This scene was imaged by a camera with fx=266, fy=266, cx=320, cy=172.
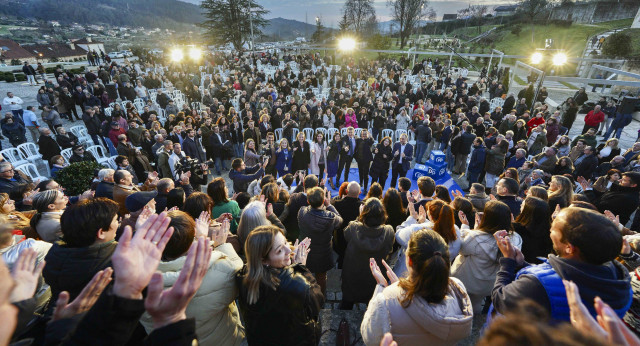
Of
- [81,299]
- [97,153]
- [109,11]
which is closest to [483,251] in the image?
[81,299]

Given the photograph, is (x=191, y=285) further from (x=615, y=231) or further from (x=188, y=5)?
(x=188, y=5)

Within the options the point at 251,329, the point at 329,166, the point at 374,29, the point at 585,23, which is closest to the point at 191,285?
the point at 251,329

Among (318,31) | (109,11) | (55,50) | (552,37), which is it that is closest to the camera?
(552,37)

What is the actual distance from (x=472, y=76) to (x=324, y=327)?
87.7 ft

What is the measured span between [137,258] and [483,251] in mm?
2664

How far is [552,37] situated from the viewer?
3731 centimetres

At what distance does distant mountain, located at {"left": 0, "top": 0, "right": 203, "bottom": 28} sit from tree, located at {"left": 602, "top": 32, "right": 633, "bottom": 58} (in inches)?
5892

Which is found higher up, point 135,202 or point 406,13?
point 406,13

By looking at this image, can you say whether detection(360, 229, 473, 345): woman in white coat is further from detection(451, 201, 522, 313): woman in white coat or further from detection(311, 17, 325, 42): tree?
detection(311, 17, 325, 42): tree

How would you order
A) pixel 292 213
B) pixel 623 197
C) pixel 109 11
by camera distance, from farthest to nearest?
1. pixel 109 11
2. pixel 623 197
3. pixel 292 213

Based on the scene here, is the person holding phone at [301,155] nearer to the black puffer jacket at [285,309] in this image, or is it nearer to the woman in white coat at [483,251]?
the woman in white coat at [483,251]

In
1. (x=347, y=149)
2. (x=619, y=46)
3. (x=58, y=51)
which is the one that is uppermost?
(x=58, y=51)

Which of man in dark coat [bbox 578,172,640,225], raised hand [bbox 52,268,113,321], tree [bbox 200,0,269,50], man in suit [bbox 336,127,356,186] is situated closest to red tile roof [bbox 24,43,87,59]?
tree [bbox 200,0,269,50]

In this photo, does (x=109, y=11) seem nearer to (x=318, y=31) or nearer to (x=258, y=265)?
(x=318, y=31)
